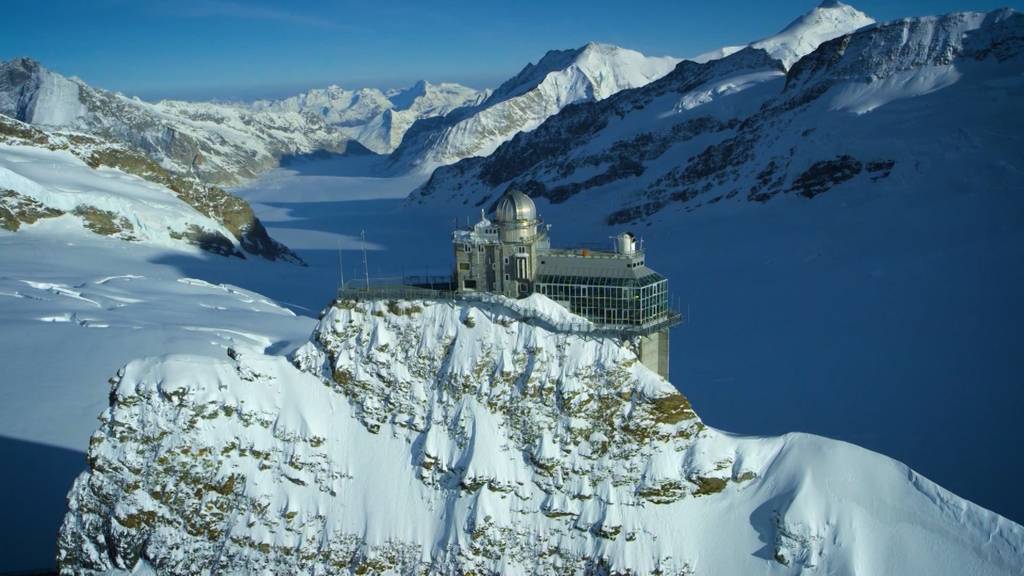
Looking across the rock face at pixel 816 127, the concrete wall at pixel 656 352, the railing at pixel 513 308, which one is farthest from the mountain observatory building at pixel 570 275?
the rock face at pixel 816 127

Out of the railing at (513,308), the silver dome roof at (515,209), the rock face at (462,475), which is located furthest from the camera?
the silver dome roof at (515,209)

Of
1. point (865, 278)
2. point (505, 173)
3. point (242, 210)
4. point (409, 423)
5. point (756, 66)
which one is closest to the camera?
point (409, 423)

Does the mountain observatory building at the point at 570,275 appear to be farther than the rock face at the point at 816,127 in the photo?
No

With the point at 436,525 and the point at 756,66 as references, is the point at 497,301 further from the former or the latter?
the point at 756,66

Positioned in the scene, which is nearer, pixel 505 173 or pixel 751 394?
pixel 751 394

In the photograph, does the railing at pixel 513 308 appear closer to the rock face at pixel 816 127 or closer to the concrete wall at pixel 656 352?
the concrete wall at pixel 656 352

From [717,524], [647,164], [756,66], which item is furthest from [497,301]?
[756,66]
